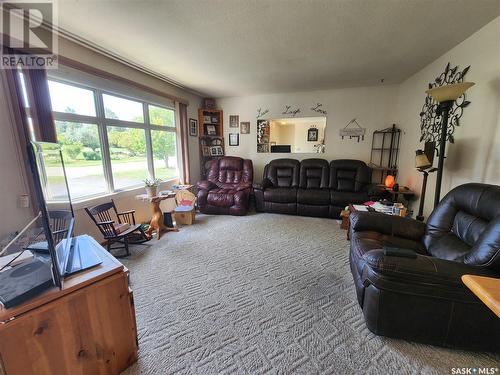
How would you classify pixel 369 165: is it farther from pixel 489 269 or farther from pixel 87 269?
pixel 87 269

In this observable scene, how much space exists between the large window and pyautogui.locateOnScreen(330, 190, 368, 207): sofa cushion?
11.0 feet

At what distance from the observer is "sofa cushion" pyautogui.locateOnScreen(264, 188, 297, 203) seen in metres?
4.03

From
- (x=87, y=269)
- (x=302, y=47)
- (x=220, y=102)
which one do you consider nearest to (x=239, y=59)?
(x=302, y=47)

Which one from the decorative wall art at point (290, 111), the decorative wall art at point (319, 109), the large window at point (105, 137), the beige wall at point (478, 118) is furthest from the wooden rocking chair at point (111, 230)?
the decorative wall art at point (319, 109)

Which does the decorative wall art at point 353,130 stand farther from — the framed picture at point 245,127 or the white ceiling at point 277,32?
the framed picture at point 245,127

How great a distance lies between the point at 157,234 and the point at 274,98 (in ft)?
12.3

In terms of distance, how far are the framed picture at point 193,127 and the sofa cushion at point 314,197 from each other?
8.74 ft

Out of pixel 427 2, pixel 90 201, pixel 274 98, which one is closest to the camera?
pixel 427 2

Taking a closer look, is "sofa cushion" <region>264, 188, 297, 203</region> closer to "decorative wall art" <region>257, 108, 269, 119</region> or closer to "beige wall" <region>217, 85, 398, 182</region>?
"beige wall" <region>217, 85, 398, 182</region>

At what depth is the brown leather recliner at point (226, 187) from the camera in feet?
13.3

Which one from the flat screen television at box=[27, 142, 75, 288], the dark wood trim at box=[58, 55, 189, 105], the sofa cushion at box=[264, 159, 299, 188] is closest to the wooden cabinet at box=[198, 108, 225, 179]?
the dark wood trim at box=[58, 55, 189, 105]

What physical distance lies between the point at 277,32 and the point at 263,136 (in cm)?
288

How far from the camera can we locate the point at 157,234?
300cm

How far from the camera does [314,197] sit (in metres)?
3.88
